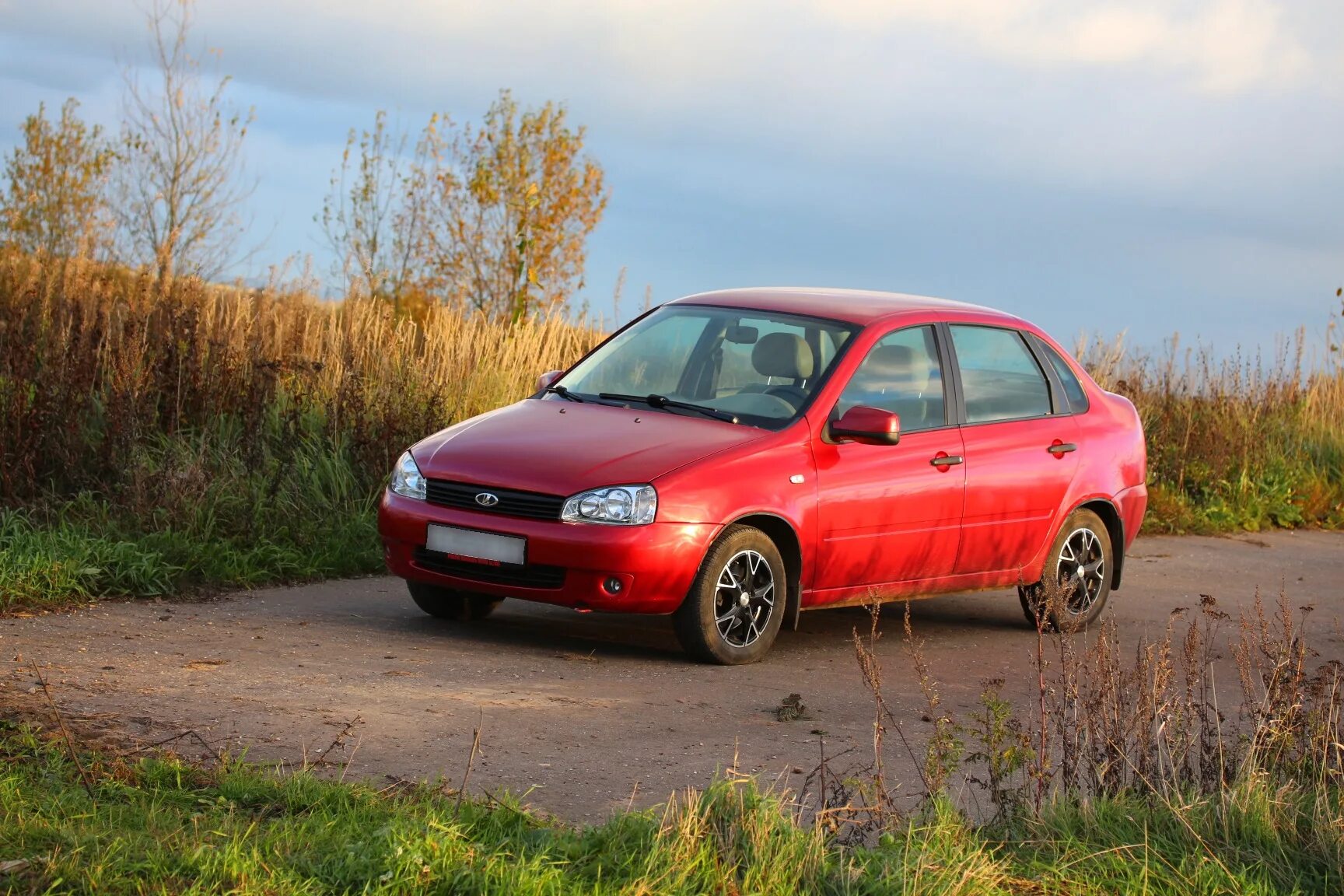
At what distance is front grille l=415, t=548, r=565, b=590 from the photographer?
7.86 m

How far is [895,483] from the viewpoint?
870 cm

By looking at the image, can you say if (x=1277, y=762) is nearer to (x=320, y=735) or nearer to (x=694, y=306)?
(x=320, y=735)

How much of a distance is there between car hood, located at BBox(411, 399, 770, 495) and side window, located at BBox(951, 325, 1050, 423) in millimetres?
1639

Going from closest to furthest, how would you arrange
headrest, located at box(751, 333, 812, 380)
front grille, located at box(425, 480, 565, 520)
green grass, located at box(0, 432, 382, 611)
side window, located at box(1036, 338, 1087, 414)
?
front grille, located at box(425, 480, 565, 520)
headrest, located at box(751, 333, 812, 380)
green grass, located at box(0, 432, 382, 611)
side window, located at box(1036, 338, 1087, 414)

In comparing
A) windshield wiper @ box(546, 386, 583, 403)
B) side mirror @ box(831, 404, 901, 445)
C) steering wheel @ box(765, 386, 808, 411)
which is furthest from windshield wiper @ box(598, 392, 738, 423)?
side mirror @ box(831, 404, 901, 445)

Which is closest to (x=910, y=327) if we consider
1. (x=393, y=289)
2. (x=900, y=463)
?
(x=900, y=463)

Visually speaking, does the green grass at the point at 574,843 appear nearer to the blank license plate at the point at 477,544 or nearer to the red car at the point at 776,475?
the red car at the point at 776,475

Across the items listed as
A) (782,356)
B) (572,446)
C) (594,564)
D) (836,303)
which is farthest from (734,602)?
(836,303)

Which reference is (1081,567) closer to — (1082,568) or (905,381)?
(1082,568)

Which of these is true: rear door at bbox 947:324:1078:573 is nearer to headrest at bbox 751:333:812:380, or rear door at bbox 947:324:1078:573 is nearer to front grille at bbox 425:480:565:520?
headrest at bbox 751:333:812:380

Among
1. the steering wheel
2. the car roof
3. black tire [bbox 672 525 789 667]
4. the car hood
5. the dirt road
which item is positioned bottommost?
the dirt road

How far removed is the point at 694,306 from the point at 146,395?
4735mm

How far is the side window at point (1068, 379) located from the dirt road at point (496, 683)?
1.40 m

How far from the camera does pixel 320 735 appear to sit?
242 inches
